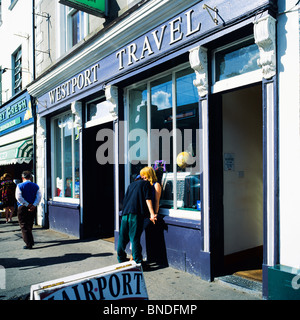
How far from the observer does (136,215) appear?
495cm

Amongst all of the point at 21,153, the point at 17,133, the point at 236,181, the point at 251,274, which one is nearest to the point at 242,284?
the point at 251,274

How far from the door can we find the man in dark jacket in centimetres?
275

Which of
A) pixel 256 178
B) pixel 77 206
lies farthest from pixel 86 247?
pixel 256 178

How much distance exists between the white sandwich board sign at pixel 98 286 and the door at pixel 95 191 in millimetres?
5229

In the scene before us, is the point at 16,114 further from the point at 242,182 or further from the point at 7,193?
the point at 242,182

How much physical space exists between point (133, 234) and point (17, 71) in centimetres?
959

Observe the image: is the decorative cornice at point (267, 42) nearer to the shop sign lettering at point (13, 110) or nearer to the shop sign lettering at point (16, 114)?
the shop sign lettering at point (16, 114)

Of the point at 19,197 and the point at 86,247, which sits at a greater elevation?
the point at 19,197

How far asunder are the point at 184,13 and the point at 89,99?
3.60 m

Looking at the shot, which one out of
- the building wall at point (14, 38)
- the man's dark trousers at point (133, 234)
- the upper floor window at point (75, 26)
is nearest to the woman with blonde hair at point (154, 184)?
the man's dark trousers at point (133, 234)

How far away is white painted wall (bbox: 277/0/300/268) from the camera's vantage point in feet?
11.4

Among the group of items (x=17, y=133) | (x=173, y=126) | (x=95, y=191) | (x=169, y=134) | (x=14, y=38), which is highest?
(x=14, y=38)
